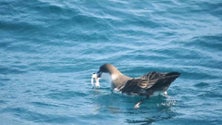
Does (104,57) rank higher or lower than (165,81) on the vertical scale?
higher

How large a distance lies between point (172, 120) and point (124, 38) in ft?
19.4

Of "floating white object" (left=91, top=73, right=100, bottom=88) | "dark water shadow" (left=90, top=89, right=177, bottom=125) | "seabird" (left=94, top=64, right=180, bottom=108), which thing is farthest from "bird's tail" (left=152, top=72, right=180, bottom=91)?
"floating white object" (left=91, top=73, right=100, bottom=88)

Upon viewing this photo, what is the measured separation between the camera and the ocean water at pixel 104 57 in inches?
439

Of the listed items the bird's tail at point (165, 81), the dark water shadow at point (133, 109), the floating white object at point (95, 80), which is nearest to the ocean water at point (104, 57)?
the dark water shadow at point (133, 109)

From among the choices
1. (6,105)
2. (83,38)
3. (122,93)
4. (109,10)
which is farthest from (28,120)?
(109,10)

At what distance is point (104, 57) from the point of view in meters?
15.0

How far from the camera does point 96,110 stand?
1136 cm

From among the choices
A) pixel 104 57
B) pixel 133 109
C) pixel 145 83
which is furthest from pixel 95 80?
pixel 133 109

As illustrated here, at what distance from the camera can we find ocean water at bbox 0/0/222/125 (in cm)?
1115

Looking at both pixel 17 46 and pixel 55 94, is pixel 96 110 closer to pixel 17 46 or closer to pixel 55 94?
pixel 55 94

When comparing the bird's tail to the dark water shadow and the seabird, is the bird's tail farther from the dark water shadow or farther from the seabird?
the dark water shadow

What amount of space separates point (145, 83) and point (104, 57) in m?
3.15

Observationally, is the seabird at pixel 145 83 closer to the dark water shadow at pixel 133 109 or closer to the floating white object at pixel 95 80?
the dark water shadow at pixel 133 109

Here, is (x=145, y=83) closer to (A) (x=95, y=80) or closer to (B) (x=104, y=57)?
(A) (x=95, y=80)
